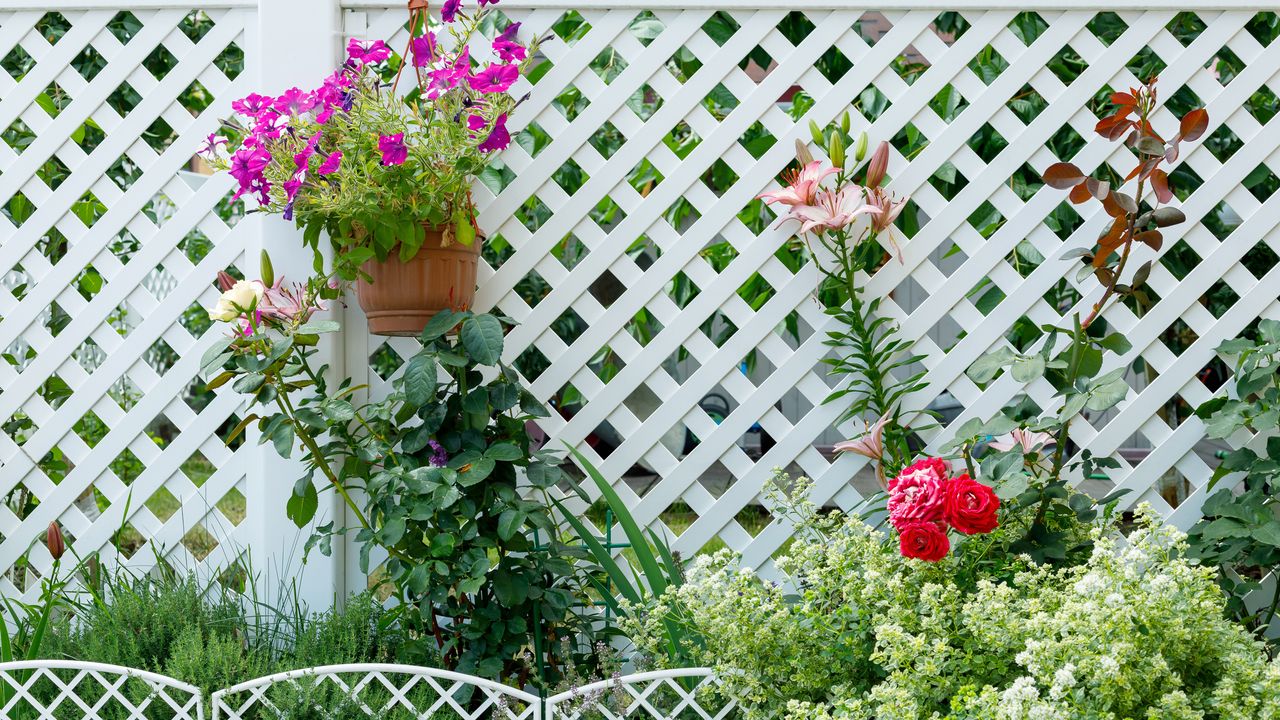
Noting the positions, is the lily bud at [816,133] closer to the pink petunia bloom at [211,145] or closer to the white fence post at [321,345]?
the white fence post at [321,345]

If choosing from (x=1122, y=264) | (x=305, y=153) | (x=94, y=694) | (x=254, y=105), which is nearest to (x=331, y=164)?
(x=305, y=153)

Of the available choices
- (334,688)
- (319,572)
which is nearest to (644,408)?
(319,572)

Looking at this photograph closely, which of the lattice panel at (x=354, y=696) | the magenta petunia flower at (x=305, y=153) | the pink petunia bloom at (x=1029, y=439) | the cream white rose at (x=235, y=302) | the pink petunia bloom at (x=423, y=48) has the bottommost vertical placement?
the lattice panel at (x=354, y=696)

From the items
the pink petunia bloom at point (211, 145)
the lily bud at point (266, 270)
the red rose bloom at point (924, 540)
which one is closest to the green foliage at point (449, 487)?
the lily bud at point (266, 270)

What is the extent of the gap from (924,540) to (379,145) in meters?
1.03

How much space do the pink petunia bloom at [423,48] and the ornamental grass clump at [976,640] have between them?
948 mm

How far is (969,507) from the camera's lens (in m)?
1.47

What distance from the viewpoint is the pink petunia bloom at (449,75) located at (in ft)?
5.69

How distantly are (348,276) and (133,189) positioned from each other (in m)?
0.58

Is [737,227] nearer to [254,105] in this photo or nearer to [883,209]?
[883,209]

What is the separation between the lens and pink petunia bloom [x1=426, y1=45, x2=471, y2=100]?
173cm

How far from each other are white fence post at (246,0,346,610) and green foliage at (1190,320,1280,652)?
1544 millimetres

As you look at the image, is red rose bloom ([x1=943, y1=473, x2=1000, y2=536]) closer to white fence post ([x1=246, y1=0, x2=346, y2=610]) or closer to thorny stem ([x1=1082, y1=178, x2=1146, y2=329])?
thorny stem ([x1=1082, y1=178, x2=1146, y2=329])

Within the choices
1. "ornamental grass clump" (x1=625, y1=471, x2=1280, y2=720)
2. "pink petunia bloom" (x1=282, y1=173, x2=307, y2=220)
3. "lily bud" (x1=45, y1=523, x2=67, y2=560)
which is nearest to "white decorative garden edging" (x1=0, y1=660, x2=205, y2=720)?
"lily bud" (x1=45, y1=523, x2=67, y2=560)
